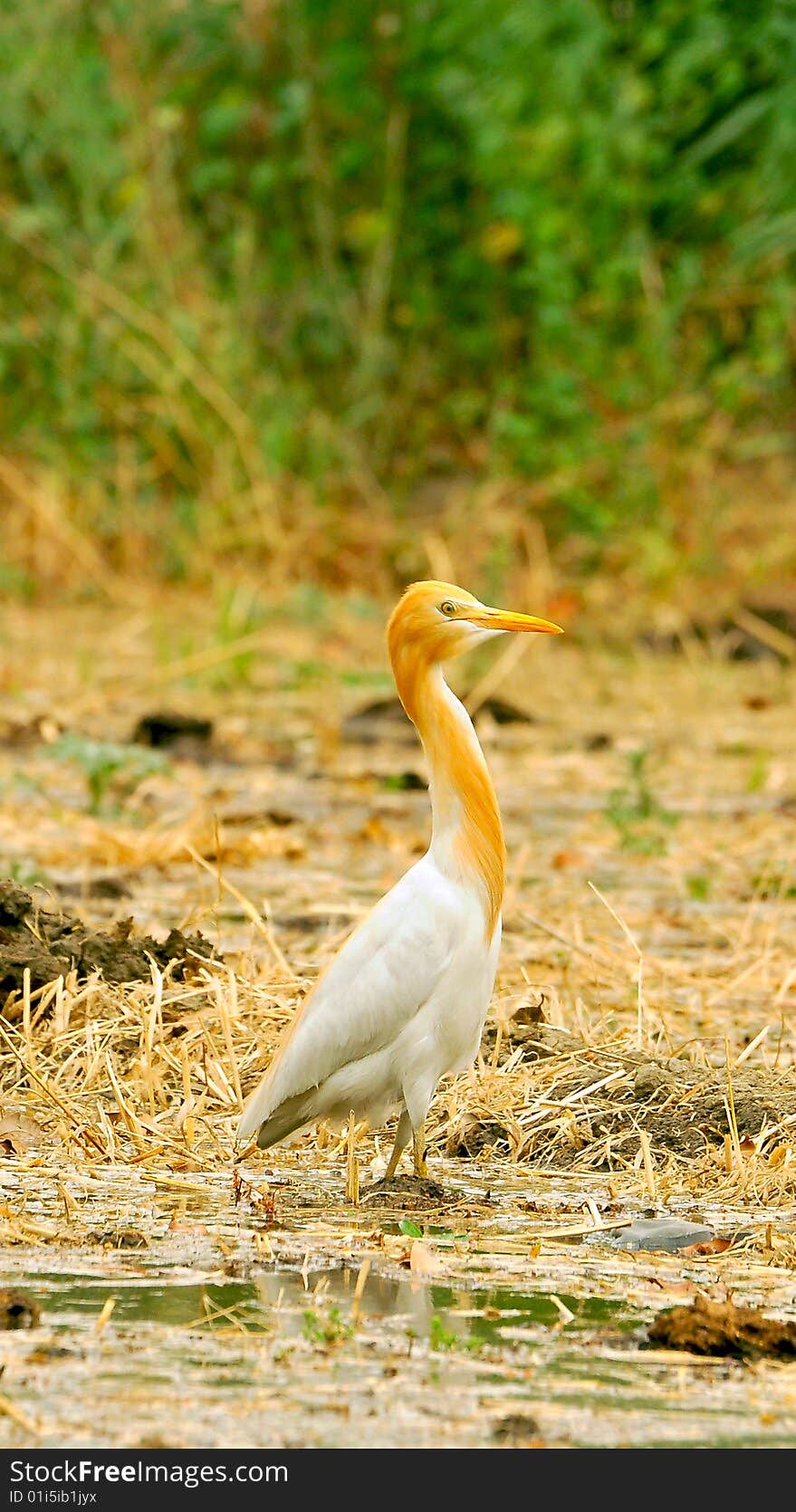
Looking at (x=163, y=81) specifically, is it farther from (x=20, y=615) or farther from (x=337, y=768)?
(x=337, y=768)

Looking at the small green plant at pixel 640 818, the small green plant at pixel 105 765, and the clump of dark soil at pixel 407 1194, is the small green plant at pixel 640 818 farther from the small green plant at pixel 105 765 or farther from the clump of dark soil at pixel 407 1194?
the clump of dark soil at pixel 407 1194

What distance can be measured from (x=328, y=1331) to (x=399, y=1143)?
3.44ft

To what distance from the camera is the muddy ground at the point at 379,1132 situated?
2.98m

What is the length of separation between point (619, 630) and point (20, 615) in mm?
3430

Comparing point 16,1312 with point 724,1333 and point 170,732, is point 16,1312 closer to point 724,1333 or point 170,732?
point 724,1333

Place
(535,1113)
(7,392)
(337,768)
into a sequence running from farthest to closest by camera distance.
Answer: (7,392) < (337,768) < (535,1113)

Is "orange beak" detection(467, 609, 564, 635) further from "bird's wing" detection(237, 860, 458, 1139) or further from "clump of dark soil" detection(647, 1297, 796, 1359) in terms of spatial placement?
"clump of dark soil" detection(647, 1297, 796, 1359)

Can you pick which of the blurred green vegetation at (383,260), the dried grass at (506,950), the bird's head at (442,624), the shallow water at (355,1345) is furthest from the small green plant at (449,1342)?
the blurred green vegetation at (383,260)

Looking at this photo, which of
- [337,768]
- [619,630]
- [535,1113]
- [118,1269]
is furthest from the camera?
[619,630]

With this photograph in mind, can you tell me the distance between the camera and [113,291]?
13445 millimetres

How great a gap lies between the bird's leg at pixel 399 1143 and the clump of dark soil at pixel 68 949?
3.23ft

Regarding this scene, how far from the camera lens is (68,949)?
16.6 feet
